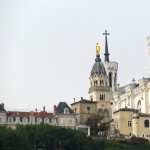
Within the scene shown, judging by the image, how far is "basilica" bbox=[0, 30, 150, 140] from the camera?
465 ft

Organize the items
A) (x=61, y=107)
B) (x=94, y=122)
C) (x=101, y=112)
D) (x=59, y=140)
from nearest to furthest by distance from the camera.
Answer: (x=59, y=140) → (x=94, y=122) → (x=61, y=107) → (x=101, y=112)

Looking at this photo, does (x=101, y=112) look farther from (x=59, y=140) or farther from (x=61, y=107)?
(x=59, y=140)

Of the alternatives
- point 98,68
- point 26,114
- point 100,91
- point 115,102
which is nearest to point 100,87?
point 100,91

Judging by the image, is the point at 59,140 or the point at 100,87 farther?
the point at 100,87

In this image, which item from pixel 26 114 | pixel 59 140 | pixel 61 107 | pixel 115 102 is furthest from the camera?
pixel 115 102

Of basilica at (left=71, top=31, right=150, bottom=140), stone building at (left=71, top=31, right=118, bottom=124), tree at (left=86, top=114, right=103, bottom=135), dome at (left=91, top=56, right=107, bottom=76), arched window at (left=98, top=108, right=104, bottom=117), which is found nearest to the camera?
basilica at (left=71, top=31, right=150, bottom=140)

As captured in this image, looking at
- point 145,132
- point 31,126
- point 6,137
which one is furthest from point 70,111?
point 6,137

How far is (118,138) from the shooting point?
13425 cm

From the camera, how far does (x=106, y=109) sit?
539 feet

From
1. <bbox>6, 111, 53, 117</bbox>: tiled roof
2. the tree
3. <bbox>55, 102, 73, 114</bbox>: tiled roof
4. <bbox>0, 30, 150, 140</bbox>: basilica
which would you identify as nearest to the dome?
<bbox>0, 30, 150, 140</bbox>: basilica

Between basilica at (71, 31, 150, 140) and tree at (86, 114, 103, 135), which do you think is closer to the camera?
basilica at (71, 31, 150, 140)

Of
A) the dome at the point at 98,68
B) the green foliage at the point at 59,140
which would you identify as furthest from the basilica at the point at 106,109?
the green foliage at the point at 59,140

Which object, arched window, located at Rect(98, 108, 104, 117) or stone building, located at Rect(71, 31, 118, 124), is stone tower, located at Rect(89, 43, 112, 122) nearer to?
stone building, located at Rect(71, 31, 118, 124)

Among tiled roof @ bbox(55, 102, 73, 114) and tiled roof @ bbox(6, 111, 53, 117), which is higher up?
tiled roof @ bbox(55, 102, 73, 114)
